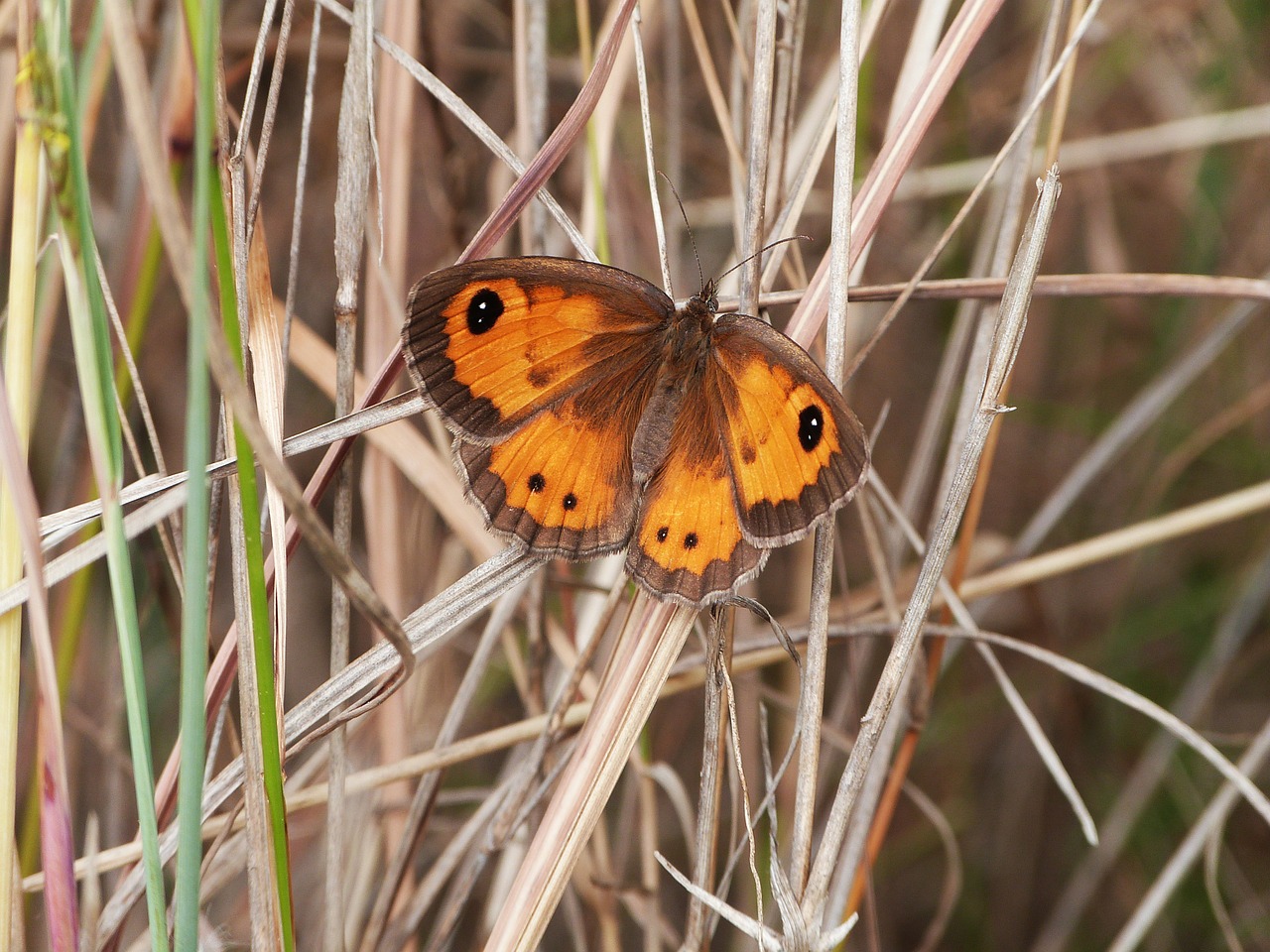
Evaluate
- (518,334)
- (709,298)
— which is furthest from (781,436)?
(518,334)

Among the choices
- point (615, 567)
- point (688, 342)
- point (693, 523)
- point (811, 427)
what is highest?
point (688, 342)

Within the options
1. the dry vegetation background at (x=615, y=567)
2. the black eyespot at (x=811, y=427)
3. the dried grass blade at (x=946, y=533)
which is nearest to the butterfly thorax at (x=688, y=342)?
the dry vegetation background at (x=615, y=567)

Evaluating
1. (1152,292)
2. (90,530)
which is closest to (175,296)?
(90,530)

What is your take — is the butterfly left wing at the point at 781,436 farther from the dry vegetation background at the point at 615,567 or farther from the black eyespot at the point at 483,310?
the black eyespot at the point at 483,310

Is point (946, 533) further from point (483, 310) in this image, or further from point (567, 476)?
point (483, 310)

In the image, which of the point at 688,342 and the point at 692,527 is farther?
the point at 688,342

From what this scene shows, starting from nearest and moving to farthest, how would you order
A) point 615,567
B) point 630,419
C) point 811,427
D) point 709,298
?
1. point 811,427
2. point 709,298
3. point 630,419
4. point 615,567
